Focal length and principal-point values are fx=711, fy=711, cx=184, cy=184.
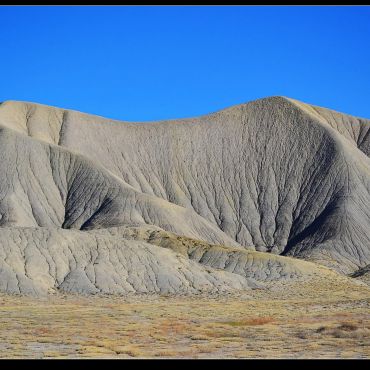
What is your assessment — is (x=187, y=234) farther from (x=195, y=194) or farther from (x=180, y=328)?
(x=180, y=328)

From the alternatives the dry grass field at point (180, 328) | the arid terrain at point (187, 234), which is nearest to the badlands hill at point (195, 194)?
the arid terrain at point (187, 234)

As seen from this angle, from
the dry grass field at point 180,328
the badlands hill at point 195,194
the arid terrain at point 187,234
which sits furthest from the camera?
the badlands hill at point 195,194

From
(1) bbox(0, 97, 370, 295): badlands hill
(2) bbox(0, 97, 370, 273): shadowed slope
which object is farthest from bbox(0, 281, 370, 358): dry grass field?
(2) bbox(0, 97, 370, 273): shadowed slope

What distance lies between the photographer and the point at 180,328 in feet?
126

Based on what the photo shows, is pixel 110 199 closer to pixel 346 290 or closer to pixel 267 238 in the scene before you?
pixel 267 238

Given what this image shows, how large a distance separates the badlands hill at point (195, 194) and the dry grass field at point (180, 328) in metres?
13.3

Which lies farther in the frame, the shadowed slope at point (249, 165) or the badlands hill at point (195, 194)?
the shadowed slope at point (249, 165)

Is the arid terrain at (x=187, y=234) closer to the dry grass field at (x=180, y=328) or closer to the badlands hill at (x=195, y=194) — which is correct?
the dry grass field at (x=180, y=328)

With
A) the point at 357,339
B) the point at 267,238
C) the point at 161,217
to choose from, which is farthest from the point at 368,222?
the point at 357,339

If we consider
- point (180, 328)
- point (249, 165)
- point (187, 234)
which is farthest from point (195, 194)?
A: point (180, 328)

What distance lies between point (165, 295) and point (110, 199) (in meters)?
53.7

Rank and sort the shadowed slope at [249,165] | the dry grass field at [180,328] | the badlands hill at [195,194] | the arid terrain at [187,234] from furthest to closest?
the shadowed slope at [249,165] → the badlands hill at [195,194] → the arid terrain at [187,234] → the dry grass field at [180,328]

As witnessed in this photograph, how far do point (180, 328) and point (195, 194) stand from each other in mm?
102196

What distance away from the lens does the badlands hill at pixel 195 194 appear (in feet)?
264
